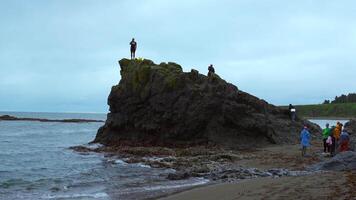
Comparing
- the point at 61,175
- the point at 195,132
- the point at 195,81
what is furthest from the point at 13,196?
the point at 195,81

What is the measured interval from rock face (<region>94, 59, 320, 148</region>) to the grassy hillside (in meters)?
124

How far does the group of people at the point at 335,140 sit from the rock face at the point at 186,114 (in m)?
8.73

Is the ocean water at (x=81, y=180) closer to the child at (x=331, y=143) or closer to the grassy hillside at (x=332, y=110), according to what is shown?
the child at (x=331, y=143)

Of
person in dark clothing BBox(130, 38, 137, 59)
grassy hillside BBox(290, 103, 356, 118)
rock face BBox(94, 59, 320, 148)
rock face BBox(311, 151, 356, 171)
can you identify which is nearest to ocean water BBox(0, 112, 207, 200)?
rock face BBox(311, 151, 356, 171)

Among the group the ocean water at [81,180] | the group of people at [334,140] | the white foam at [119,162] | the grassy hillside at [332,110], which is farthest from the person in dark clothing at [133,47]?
the grassy hillside at [332,110]

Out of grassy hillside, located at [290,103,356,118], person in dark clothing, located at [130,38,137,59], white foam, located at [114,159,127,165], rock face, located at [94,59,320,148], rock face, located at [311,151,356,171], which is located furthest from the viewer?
grassy hillside, located at [290,103,356,118]

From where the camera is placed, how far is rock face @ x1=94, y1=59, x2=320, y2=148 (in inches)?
1471

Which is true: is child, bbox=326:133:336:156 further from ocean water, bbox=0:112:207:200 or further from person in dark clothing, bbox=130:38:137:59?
person in dark clothing, bbox=130:38:137:59

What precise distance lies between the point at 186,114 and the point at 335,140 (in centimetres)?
1307

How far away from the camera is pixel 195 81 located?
3972 centimetres

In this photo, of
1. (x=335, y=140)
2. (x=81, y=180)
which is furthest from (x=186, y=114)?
(x=81, y=180)

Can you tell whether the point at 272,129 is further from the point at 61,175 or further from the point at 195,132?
the point at 61,175

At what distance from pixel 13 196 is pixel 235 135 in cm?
2129

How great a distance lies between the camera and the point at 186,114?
37.7 m
